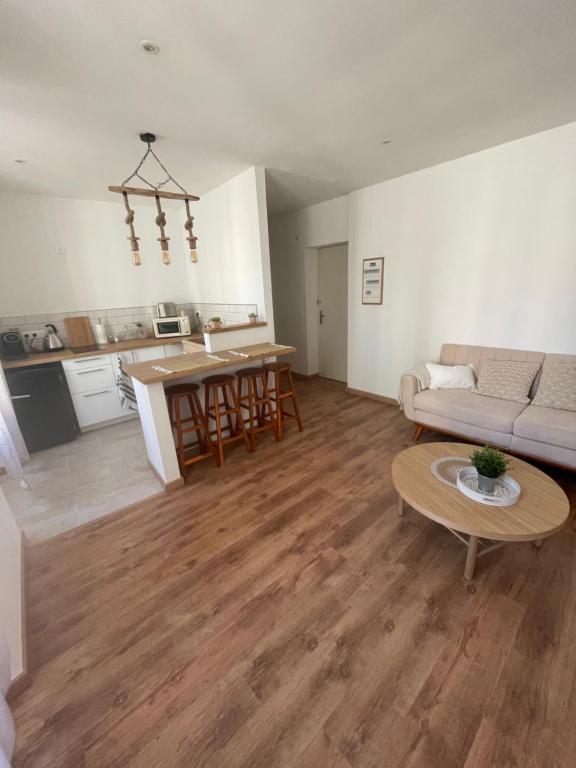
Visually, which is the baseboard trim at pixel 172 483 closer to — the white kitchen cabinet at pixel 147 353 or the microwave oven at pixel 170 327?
the white kitchen cabinet at pixel 147 353

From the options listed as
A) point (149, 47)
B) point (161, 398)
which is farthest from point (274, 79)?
point (161, 398)

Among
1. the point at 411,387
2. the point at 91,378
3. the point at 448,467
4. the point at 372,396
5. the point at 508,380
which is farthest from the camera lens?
the point at 372,396

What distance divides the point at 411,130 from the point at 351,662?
3.31 meters

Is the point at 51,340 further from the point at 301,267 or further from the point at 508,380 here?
the point at 508,380

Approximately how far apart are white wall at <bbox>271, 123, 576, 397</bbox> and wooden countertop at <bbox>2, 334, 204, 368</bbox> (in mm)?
2386

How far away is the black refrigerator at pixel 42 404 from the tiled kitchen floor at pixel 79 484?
139 mm

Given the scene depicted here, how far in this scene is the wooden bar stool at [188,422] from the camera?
2562 mm

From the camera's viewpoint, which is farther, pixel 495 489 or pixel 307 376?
pixel 307 376

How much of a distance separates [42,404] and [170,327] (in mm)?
1631

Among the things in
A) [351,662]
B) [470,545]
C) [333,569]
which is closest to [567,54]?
[470,545]

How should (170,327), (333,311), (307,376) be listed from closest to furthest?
(170,327) → (333,311) → (307,376)

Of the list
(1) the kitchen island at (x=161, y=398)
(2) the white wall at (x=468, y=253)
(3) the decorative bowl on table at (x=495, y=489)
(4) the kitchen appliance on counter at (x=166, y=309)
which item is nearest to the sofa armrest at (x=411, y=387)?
(2) the white wall at (x=468, y=253)

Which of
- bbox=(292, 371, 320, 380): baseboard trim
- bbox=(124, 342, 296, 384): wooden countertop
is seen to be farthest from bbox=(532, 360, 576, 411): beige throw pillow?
bbox=(292, 371, 320, 380): baseboard trim

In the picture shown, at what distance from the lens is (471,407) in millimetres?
2602
